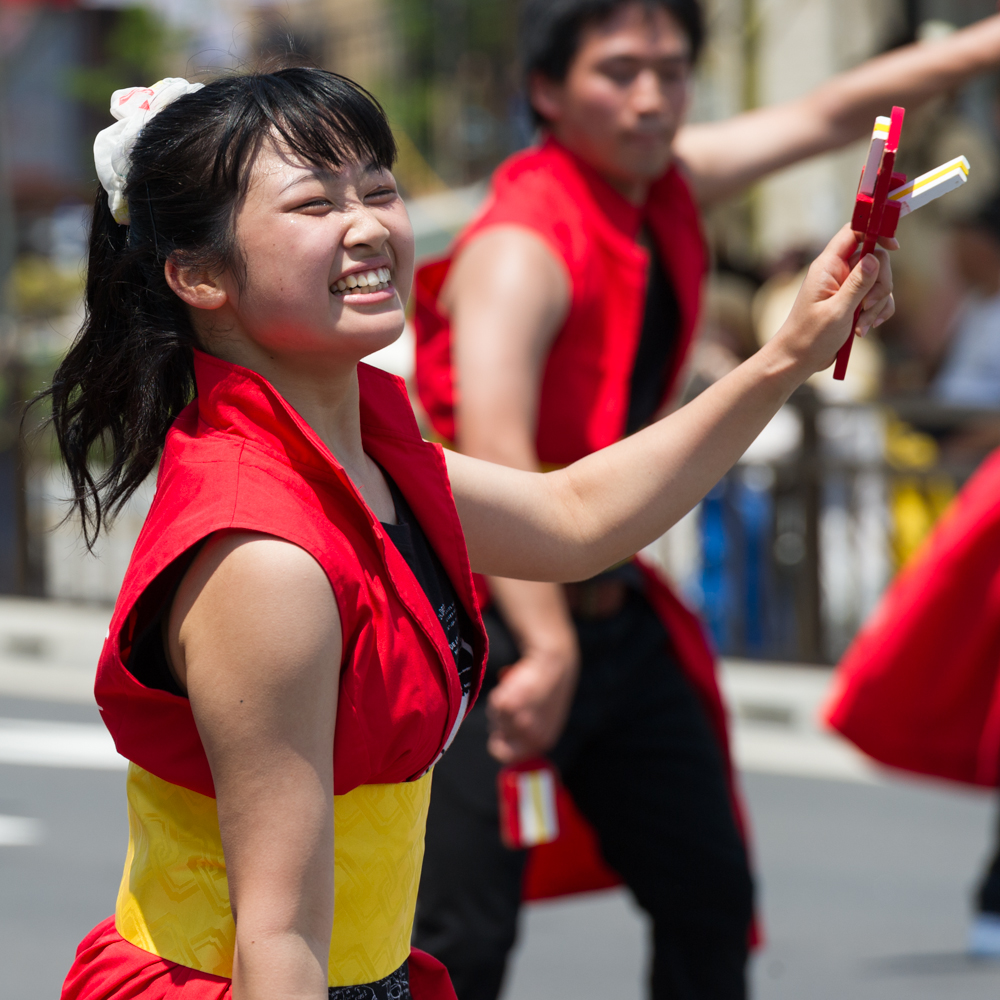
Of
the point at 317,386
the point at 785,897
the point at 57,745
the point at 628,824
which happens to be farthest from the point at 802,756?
the point at 317,386

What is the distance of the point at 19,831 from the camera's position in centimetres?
538

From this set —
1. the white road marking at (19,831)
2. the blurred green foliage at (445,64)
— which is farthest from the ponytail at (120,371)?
the blurred green foliage at (445,64)

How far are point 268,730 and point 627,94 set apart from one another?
5.52ft

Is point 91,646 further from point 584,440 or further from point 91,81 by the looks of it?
point 91,81

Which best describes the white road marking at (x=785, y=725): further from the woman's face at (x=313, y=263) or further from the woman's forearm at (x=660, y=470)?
the woman's face at (x=313, y=263)

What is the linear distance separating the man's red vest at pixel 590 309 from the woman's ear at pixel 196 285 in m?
1.15

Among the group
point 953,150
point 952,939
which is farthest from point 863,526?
point 953,150

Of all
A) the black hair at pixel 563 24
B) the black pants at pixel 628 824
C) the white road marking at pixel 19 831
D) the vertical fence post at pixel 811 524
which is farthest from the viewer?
the vertical fence post at pixel 811 524

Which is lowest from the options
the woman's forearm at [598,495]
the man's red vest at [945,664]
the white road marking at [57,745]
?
the white road marking at [57,745]

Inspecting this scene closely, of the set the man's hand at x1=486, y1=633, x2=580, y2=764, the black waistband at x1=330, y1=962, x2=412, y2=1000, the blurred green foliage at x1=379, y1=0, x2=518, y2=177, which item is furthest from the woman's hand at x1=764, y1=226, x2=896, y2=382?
the blurred green foliage at x1=379, y1=0, x2=518, y2=177

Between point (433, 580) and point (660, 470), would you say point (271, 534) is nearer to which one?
point (433, 580)

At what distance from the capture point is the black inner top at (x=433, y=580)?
1663 mm

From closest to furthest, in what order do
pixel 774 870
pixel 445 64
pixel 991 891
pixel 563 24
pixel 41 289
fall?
pixel 563 24 → pixel 991 891 → pixel 774 870 → pixel 445 64 → pixel 41 289

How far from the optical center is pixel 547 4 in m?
2.88
